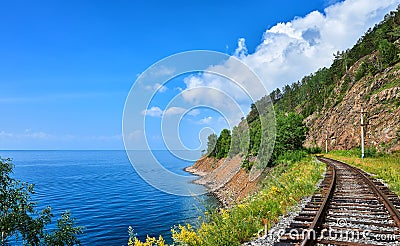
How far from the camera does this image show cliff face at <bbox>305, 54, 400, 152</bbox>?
39188mm

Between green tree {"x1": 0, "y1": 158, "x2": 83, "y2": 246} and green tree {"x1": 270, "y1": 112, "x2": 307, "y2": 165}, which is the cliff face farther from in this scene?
green tree {"x1": 0, "y1": 158, "x2": 83, "y2": 246}

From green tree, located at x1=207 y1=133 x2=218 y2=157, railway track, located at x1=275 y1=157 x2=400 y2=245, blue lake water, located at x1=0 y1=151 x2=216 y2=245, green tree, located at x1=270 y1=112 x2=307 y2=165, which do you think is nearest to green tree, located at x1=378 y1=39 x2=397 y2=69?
green tree, located at x1=270 y1=112 x2=307 y2=165

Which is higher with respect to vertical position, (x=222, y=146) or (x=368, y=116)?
(x=368, y=116)

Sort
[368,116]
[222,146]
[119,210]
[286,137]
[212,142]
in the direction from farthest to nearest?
[222,146] < [212,142] < [368,116] < [286,137] < [119,210]

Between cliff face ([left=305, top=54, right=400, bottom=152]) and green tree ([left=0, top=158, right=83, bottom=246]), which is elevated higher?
cliff face ([left=305, top=54, right=400, bottom=152])

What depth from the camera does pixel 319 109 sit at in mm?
76500

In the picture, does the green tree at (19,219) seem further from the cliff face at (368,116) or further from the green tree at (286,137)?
the cliff face at (368,116)

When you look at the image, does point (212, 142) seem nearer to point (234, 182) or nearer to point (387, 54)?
point (234, 182)

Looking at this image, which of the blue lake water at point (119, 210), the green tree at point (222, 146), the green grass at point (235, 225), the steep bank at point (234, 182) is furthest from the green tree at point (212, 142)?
the green grass at point (235, 225)

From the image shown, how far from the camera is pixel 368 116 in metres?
45.3

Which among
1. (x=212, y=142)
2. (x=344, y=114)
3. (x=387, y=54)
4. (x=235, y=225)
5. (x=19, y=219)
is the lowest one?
(x=19, y=219)

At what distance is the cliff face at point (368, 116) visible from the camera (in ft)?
129

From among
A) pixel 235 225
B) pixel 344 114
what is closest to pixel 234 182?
pixel 344 114

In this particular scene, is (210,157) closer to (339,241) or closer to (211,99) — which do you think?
(211,99)
